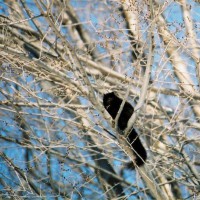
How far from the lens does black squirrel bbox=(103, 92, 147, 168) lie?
183 inches

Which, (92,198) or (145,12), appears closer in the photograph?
(145,12)

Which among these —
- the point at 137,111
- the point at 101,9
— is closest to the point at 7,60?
Answer: the point at 137,111

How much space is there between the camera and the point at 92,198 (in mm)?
7109

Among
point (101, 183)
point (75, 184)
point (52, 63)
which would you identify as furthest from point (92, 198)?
point (52, 63)

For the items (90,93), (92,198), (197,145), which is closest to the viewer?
(90,93)

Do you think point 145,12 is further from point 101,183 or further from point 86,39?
point 86,39

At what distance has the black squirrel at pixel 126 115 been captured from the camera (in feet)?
15.2

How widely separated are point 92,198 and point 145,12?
3440 millimetres

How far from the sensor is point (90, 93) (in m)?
4.05

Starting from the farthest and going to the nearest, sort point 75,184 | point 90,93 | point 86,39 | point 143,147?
point 86,39
point 75,184
point 143,147
point 90,93

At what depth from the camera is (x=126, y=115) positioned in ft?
15.4

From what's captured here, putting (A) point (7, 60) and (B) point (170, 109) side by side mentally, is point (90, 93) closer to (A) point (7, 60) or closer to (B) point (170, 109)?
(A) point (7, 60)

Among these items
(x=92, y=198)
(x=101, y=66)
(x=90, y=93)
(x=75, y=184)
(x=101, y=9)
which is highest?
(x=101, y=9)

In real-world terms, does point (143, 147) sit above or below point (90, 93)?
below
